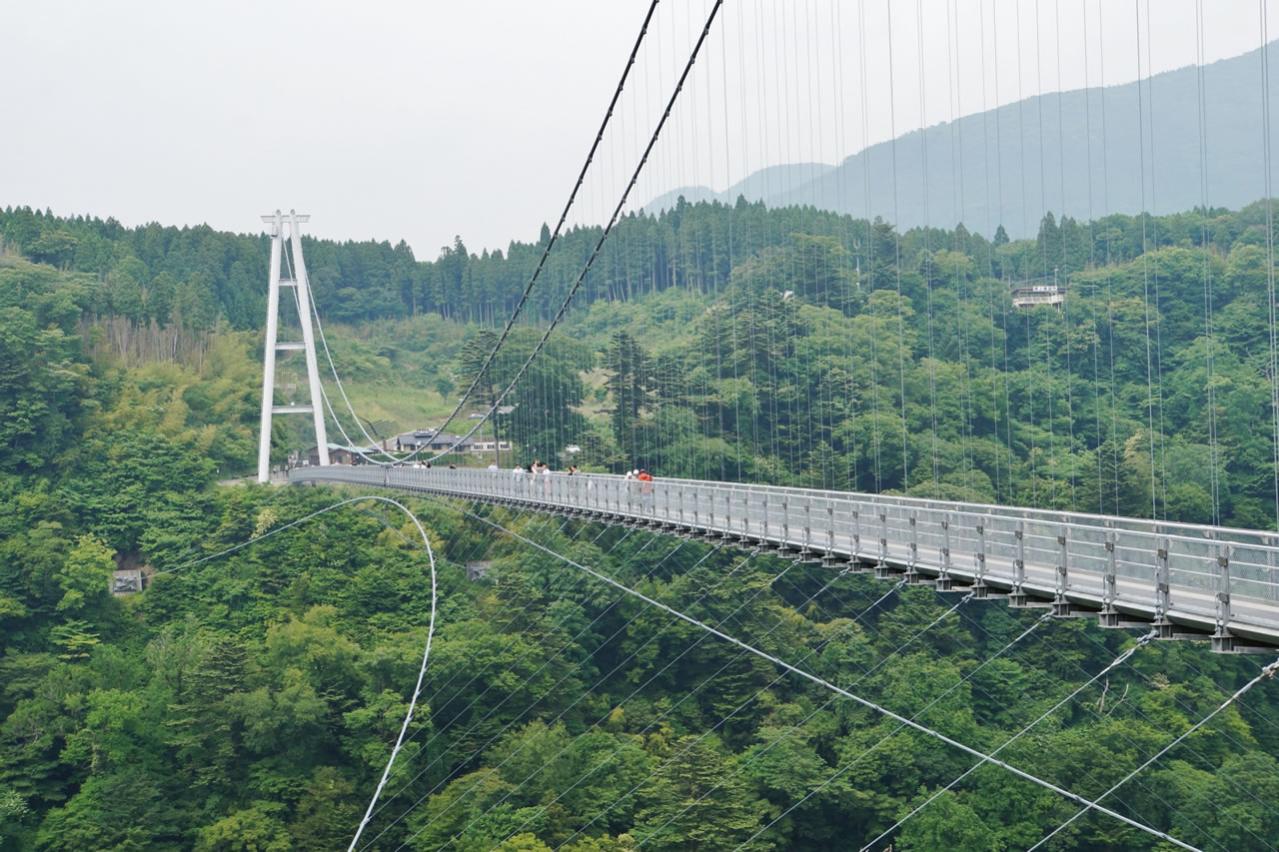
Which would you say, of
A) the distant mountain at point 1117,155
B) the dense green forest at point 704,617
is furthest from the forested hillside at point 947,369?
the distant mountain at point 1117,155

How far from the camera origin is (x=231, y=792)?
3912cm

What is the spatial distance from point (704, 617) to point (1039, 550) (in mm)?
28973

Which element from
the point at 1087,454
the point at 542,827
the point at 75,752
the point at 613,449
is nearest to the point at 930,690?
the point at 1087,454

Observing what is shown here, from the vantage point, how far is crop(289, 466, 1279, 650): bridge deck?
422 inches

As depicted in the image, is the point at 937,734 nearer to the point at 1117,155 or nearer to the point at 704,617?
the point at 704,617

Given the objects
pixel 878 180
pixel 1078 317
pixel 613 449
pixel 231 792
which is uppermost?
pixel 878 180

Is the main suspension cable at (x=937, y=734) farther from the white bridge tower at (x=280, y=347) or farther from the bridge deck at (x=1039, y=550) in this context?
the white bridge tower at (x=280, y=347)

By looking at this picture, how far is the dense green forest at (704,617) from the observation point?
3447 centimetres

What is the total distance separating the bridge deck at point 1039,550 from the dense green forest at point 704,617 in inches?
546

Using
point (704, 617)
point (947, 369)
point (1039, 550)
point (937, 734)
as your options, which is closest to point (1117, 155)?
point (947, 369)

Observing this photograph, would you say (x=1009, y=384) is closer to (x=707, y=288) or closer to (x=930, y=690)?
(x=930, y=690)

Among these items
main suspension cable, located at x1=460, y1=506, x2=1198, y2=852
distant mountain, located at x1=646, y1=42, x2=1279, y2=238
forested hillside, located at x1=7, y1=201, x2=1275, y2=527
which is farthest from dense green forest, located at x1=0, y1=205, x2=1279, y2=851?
distant mountain, located at x1=646, y1=42, x2=1279, y2=238

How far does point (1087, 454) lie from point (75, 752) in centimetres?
2569

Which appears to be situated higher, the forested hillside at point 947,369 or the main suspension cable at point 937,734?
the forested hillside at point 947,369
